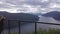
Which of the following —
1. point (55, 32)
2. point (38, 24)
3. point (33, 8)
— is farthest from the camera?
point (33, 8)

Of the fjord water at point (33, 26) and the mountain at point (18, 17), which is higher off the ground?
the mountain at point (18, 17)

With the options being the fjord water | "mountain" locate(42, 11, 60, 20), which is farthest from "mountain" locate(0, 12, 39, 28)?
"mountain" locate(42, 11, 60, 20)

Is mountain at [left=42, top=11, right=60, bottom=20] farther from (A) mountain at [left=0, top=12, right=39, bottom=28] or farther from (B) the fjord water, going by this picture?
(A) mountain at [left=0, top=12, right=39, bottom=28]

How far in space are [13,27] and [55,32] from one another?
104 centimetres

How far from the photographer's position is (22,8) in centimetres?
Result: 359

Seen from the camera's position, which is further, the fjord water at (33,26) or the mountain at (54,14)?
the mountain at (54,14)

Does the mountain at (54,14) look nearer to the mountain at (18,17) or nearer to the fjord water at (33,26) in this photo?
the fjord water at (33,26)

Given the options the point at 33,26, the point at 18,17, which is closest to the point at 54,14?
the point at 33,26

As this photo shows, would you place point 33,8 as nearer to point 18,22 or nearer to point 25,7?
point 25,7

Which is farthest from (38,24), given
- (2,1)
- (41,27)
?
(2,1)

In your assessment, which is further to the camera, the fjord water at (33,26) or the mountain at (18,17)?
the mountain at (18,17)

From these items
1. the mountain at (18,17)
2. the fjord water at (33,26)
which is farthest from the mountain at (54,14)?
the mountain at (18,17)

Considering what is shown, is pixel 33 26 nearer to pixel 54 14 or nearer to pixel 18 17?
pixel 18 17

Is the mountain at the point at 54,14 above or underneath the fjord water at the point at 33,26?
above
